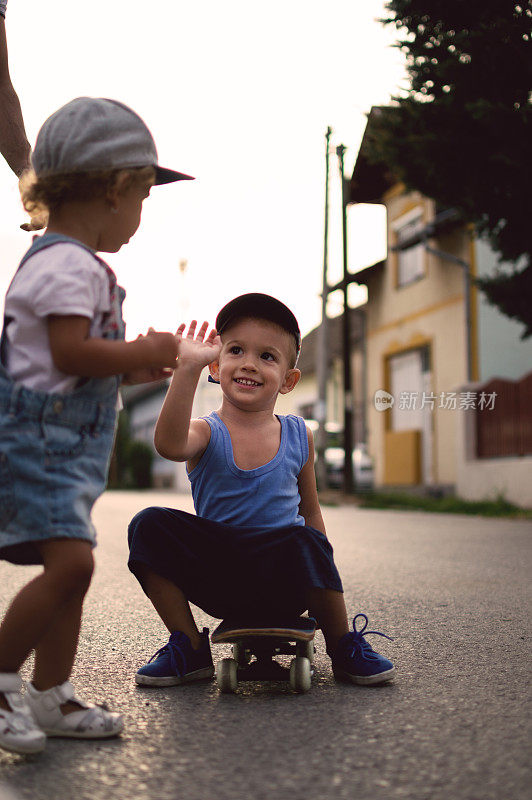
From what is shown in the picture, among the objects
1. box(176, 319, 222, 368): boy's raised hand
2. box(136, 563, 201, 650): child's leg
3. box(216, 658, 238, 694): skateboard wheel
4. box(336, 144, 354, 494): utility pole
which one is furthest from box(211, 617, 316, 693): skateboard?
box(336, 144, 354, 494): utility pole

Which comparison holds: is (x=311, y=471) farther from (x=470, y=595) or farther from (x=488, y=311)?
(x=488, y=311)

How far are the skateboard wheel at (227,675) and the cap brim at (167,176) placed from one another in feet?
4.21

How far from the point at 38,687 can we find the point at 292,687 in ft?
2.56

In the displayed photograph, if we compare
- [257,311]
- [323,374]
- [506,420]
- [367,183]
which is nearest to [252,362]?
[257,311]

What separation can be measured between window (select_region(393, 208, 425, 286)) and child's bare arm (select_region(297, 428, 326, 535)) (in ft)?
53.7

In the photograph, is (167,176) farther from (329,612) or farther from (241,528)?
(329,612)

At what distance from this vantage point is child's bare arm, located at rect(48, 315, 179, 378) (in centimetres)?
195

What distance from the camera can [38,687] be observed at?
2.07 meters

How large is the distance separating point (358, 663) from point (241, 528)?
51 cm

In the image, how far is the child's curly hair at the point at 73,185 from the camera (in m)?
2.09

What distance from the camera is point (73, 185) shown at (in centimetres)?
209

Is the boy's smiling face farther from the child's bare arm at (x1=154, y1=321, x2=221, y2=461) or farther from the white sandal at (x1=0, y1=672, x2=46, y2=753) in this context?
the white sandal at (x1=0, y1=672, x2=46, y2=753)

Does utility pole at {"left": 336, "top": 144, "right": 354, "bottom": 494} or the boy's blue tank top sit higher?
utility pole at {"left": 336, "top": 144, "right": 354, "bottom": 494}

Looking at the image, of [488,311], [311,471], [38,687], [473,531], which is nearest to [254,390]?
[311,471]
